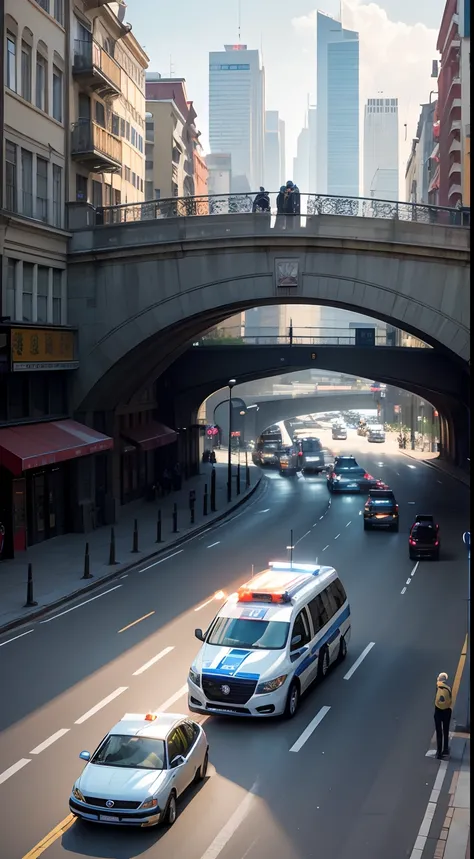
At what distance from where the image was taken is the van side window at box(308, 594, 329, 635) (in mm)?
19872

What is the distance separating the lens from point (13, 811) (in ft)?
45.9

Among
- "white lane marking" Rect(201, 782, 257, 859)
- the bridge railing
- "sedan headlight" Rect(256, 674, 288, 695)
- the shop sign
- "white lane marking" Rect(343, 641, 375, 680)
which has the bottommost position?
"white lane marking" Rect(343, 641, 375, 680)

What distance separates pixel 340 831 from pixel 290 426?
18307cm

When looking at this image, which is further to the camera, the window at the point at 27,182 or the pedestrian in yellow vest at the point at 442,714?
the window at the point at 27,182

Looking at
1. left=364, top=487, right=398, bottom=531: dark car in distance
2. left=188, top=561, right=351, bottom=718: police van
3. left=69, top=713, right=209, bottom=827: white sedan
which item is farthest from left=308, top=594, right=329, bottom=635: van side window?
left=364, top=487, right=398, bottom=531: dark car in distance

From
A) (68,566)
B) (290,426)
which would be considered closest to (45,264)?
(68,566)

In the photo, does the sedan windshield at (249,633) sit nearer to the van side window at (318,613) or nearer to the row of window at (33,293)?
the van side window at (318,613)

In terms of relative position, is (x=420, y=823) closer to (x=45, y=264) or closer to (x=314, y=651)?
(x=314, y=651)

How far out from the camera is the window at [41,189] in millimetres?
38719

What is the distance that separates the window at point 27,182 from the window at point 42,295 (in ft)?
7.78

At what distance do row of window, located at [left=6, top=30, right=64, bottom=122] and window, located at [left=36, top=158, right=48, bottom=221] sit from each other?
2.03 meters

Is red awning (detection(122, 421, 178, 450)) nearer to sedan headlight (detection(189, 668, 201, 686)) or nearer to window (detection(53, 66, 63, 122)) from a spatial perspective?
window (detection(53, 66, 63, 122))

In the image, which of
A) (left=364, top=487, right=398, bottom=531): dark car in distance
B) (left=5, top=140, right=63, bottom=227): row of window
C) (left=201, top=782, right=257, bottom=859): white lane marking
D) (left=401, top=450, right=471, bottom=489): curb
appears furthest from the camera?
(left=401, top=450, right=471, bottom=489): curb

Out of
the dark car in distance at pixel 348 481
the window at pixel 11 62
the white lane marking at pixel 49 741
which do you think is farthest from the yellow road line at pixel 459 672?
the dark car in distance at pixel 348 481
